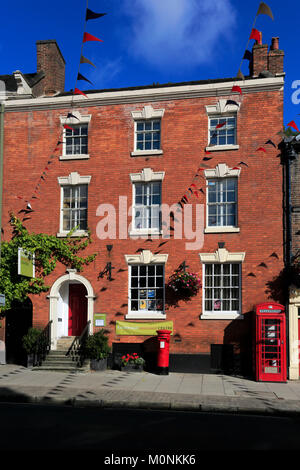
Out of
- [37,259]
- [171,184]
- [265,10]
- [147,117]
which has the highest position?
[147,117]

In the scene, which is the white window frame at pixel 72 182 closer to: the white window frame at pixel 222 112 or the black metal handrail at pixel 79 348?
the black metal handrail at pixel 79 348

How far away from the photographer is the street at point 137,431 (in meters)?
6.80

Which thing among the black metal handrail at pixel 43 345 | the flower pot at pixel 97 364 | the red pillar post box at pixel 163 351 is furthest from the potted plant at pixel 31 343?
the red pillar post box at pixel 163 351

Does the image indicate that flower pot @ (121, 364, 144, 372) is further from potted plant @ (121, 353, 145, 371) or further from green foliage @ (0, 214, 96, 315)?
green foliage @ (0, 214, 96, 315)

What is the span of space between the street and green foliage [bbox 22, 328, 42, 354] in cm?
570

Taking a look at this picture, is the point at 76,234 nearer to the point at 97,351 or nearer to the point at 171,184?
the point at 171,184

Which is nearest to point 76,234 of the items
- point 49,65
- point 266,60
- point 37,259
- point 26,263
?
point 37,259

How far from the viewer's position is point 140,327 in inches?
629

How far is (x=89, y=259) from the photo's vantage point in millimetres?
16516

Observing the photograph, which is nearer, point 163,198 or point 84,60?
point 84,60

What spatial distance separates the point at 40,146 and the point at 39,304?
244 inches

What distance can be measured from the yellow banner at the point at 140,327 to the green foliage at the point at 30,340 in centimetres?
292

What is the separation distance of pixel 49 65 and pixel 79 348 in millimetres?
12157

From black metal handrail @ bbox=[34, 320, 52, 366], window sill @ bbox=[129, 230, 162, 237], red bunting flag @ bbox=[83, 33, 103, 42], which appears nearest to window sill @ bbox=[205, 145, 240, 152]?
window sill @ bbox=[129, 230, 162, 237]
